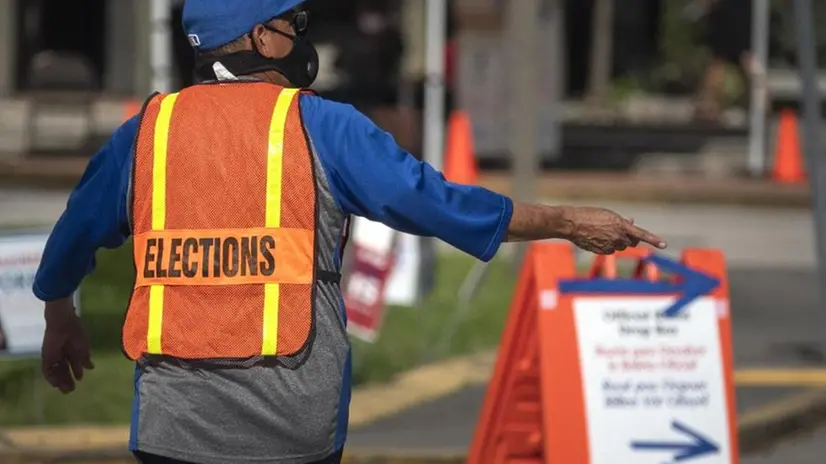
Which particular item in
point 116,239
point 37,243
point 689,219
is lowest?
point 689,219

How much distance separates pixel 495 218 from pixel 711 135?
62.0 feet

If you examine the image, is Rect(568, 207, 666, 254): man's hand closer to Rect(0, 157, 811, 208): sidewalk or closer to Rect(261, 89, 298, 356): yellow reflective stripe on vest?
Rect(261, 89, 298, 356): yellow reflective stripe on vest

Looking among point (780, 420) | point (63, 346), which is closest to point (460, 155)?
point (780, 420)

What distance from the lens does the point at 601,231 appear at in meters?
3.88

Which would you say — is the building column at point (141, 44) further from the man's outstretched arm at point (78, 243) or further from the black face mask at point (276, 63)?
the black face mask at point (276, 63)

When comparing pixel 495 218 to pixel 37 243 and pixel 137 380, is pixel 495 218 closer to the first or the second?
pixel 137 380

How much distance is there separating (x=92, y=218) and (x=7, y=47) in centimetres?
2035

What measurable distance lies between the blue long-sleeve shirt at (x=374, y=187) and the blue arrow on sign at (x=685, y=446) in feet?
8.33

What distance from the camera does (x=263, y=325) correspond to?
364 cm

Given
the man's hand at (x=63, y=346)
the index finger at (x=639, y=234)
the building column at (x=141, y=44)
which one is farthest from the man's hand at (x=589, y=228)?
the building column at (x=141, y=44)

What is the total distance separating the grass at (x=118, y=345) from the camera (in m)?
8.32

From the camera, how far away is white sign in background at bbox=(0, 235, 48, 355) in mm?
7461

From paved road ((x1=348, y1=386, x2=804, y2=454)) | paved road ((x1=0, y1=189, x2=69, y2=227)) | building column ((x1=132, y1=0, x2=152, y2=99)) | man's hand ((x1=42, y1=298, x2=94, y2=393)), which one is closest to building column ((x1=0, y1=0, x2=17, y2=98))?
building column ((x1=132, y1=0, x2=152, y2=99))

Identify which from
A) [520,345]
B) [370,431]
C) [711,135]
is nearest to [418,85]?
[711,135]
